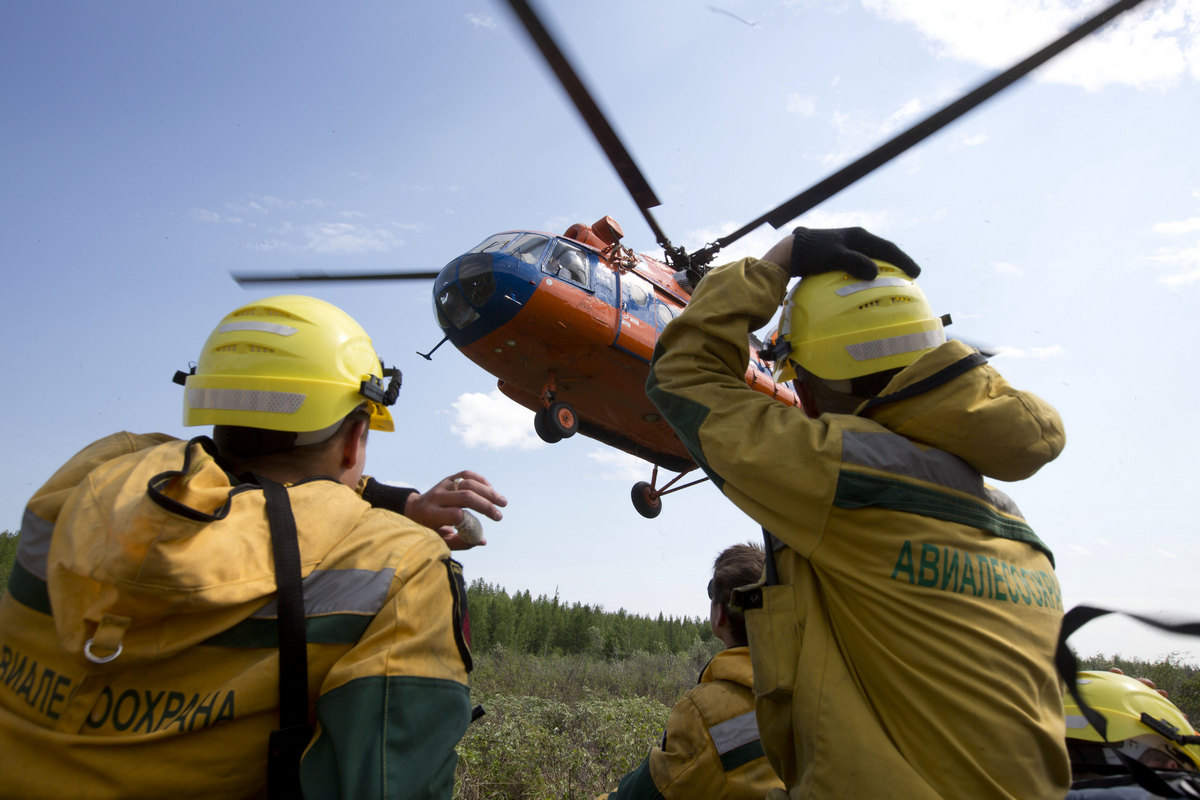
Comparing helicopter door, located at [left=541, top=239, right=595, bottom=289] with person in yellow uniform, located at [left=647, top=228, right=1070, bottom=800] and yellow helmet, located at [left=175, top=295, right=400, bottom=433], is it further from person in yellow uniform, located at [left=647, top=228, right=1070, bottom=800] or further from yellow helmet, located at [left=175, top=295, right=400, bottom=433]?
person in yellow uniform, located at [left=647, top=228, right=1070, bottom=800]

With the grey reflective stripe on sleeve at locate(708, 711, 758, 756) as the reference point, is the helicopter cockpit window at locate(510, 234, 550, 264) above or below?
above

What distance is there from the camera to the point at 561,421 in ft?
30.6

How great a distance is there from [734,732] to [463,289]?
7.33m

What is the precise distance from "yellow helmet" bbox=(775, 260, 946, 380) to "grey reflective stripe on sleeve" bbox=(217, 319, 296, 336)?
4.47ft

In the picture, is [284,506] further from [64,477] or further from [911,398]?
[911,398]

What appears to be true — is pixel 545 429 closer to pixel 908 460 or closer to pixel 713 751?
pixel 713 751

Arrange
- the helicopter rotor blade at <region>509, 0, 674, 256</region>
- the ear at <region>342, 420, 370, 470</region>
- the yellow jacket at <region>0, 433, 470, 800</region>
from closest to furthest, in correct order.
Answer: the yellow jacket at <region>0, 433, 470, 800</region>, the ear at <region>342, 420, 370, 470</region>, the helicopter rotor blade at <region>509, 0, 674, 256</region>

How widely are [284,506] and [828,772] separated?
47.3 inches

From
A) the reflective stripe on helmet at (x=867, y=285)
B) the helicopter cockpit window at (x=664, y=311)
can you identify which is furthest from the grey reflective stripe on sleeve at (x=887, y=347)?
the helicopter cockpit window at (x=664, y=311)

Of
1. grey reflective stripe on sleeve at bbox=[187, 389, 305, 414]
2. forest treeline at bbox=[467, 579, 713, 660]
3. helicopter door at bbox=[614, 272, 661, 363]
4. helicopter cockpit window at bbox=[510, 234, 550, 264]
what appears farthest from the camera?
forest treeline at bbox=[467, 579, 713, 660]

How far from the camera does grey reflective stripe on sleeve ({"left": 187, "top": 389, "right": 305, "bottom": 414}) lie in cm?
163

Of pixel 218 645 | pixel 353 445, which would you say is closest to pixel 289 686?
pixel 218 645

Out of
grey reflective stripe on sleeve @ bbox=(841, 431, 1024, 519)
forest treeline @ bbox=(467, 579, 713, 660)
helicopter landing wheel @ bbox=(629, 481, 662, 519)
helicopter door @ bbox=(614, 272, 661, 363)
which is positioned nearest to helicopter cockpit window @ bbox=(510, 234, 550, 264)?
helicopter door @ bbox=(614, 272, 661, 363)

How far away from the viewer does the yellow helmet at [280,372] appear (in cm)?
163
